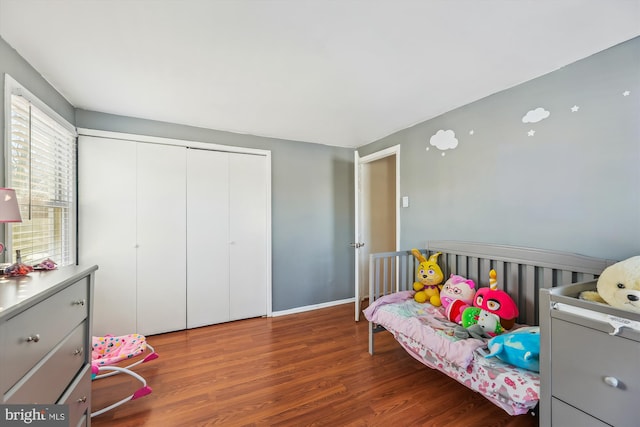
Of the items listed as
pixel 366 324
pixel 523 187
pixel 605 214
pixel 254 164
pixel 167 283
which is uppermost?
pixel 254 164

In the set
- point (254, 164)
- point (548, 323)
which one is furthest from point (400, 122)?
point (548, 323)

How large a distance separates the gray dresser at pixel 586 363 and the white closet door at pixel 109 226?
329 cm

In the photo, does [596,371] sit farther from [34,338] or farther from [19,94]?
[19,94]

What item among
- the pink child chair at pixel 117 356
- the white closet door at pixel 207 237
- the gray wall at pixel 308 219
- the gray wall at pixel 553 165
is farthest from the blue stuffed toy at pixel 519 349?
the white closet door at pixel 207 237

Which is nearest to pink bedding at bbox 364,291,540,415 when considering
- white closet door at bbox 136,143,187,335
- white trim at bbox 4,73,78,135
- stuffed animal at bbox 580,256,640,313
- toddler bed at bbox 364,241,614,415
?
toddler bed at bbox 364,241,614,415

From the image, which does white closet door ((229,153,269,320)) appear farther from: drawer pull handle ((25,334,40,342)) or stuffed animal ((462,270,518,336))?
stuffed animal ((462,270,518,336))

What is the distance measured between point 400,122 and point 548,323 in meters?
2.19

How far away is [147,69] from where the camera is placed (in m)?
1.80

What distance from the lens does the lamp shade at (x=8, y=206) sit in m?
1.10

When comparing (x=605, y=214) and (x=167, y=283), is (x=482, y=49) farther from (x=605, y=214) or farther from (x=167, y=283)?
(x=167, y=283)

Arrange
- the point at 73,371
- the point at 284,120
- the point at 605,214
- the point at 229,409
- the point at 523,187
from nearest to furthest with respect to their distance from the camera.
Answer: the point at 73,371
the point at 605,214
the point at 229,409
the point at 523,187
the point at 284,120

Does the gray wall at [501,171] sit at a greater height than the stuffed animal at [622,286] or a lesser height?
greater

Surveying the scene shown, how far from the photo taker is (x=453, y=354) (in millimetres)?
1561

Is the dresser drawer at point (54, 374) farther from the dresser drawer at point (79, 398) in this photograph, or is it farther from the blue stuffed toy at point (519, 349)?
the blue stuffed toy at point (519, 349)
